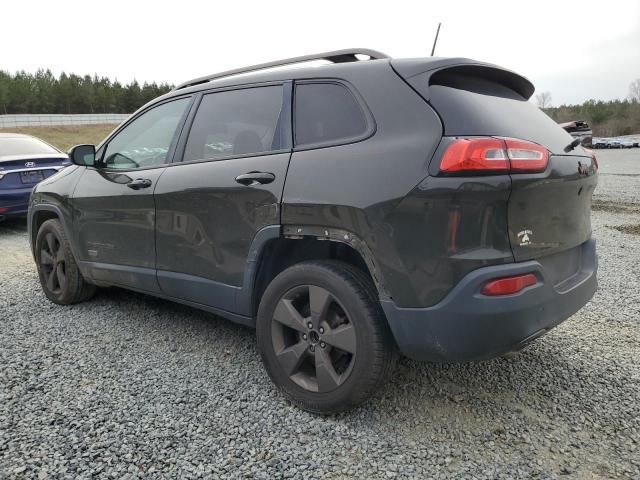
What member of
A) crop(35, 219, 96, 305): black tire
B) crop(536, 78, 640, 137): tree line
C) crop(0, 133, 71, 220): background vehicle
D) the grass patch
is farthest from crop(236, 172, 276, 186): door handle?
crop(536, 78, 640, 137): tree line

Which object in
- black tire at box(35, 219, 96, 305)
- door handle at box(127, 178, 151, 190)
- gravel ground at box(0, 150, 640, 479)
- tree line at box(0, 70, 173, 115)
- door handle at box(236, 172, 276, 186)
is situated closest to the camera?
gravel ground at box(0, 150, 640, 479)

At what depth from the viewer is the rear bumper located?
6.80 feet

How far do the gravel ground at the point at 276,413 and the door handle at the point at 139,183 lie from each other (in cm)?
110

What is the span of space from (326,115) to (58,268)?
3.05m

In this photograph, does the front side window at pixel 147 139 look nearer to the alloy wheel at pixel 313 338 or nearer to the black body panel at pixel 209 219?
the black body panel at pixel 209 219

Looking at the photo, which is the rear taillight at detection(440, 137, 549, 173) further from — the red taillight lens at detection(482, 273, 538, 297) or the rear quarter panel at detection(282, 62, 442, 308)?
the red taillight lens at detection(482, 273, 538, 297)

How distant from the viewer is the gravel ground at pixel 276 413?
2170mm

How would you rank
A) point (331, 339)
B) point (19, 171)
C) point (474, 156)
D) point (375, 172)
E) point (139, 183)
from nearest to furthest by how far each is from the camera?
point (474, 156) → point (375, 172) → point (331, 339) → point (139, 183) → point (19, 171)

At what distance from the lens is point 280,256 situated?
2.81 m

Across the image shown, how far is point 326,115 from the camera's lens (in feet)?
8.61

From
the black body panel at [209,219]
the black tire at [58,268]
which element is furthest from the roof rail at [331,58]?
the black tire at [58,268]

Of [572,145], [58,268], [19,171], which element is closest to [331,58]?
[572,145]

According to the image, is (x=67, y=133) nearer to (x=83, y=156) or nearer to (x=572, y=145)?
(x=83, y=156)

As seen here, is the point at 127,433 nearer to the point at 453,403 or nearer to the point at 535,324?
the point at 453,403
